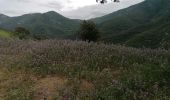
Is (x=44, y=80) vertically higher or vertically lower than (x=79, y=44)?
lower

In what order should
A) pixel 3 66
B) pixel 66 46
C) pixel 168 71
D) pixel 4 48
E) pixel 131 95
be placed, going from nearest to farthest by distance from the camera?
1. pixel 131 95
2. pixel 168 71
3. pixel 3 66
4. pixel 66 46
5. pixel 4 48

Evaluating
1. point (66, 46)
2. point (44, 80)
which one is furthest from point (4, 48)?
point (44, 80)

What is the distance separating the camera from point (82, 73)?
13.1m

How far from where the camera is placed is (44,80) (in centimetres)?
1331

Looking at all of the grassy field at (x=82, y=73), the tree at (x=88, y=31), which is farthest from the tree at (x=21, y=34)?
the grassy field at (x=82, y=73)

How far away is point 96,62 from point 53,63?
66.8 inches

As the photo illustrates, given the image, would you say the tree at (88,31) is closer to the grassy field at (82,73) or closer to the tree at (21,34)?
the tree at (21,34)

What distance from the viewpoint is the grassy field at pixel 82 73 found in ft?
38.1

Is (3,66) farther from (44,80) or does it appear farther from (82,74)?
(82,74)

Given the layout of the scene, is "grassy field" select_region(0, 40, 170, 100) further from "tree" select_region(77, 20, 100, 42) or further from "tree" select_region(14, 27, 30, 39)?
"tree" select_region(77, 20, 100, 42)

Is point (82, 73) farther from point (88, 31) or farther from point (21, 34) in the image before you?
point (88, 31)

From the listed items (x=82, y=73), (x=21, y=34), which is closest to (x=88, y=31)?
(x=21, y=34)

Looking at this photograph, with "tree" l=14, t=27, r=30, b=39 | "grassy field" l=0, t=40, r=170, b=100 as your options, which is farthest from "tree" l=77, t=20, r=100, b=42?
"grassy field" l=0, t=40, r=170, b=100

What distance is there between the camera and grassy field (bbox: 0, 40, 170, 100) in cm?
1161
